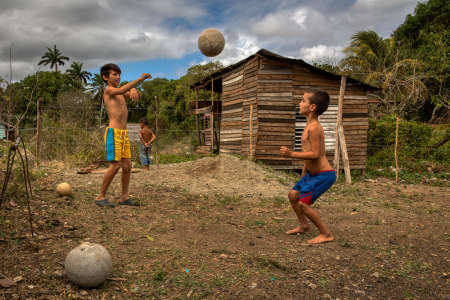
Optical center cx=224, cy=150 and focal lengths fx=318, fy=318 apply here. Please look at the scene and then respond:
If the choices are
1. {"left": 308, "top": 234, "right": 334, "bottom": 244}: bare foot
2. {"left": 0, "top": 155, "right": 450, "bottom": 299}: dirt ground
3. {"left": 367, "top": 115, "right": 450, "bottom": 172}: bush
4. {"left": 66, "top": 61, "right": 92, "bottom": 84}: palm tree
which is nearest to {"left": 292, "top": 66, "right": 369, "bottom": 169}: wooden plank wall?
{"left": 367, "top": 115, "right": 450, "bottom": 172}: bush

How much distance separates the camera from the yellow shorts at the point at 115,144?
13.8ft

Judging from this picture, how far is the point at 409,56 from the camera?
20.7 metres

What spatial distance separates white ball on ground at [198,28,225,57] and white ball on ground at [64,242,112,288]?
7.33 meters

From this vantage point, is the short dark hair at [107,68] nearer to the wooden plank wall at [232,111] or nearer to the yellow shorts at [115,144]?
the yellow shorts at [115,144]

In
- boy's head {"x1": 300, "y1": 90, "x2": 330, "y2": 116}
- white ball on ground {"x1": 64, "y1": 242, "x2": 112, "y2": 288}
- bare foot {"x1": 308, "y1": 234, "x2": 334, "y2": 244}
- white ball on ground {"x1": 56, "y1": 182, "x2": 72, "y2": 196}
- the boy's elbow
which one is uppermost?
boy's head {"x1": 300, "y1": 90, "x2": 330, "y2": 116}

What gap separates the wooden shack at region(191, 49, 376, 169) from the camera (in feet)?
34.9

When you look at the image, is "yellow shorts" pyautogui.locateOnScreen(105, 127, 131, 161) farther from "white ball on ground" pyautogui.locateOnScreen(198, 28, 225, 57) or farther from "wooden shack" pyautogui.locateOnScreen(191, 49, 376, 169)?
"wooden shack" pyautogui.locateOnScreen(191, 49, 376, 169)

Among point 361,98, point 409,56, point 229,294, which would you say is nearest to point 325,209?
point 229,294

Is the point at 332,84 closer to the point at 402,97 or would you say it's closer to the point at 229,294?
the point at 402,97

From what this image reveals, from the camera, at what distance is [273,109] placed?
1070cm

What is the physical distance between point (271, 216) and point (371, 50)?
832 inches

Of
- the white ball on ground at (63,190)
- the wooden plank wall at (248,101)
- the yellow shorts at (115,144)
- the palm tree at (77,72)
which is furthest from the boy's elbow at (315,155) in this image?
the palm tree at (77,72)

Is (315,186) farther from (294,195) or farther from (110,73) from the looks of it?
(110,73)

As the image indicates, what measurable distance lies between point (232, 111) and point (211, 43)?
152 inches
